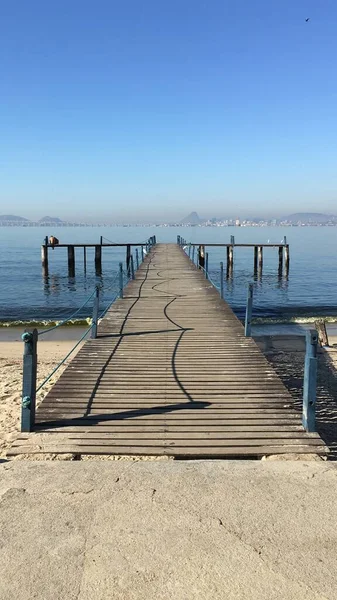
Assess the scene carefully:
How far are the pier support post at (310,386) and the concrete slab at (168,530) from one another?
748mm

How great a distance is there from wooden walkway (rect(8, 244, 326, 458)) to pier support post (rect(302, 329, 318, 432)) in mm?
143

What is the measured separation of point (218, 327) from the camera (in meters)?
9.63

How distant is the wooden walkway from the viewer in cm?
470

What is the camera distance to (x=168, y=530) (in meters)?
3.26

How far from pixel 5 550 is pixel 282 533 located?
192cm

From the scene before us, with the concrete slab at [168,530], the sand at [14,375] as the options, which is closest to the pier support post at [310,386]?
the concrete slab at [168,530]

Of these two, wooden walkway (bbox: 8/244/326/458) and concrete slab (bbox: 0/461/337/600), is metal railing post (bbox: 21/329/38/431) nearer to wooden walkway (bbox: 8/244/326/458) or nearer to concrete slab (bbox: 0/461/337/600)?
wooden walkway (bbox: 8/244/326/458)

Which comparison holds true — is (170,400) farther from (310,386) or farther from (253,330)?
(253,330)

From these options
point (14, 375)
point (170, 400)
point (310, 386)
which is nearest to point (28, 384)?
point (170, 400)

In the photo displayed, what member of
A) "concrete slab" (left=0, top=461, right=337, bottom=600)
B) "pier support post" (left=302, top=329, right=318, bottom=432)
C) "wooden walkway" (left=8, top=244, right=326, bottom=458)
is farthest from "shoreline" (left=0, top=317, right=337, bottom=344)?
"concrete slab" (left=0, top=461, right=337, bottom=600)

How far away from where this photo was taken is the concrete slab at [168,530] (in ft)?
9.00

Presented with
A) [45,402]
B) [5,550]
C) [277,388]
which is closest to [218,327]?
[277,388]

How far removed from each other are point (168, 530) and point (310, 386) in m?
2.49

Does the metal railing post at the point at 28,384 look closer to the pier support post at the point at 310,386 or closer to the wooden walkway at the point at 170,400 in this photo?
the wooden walkway at the point at 170,400
